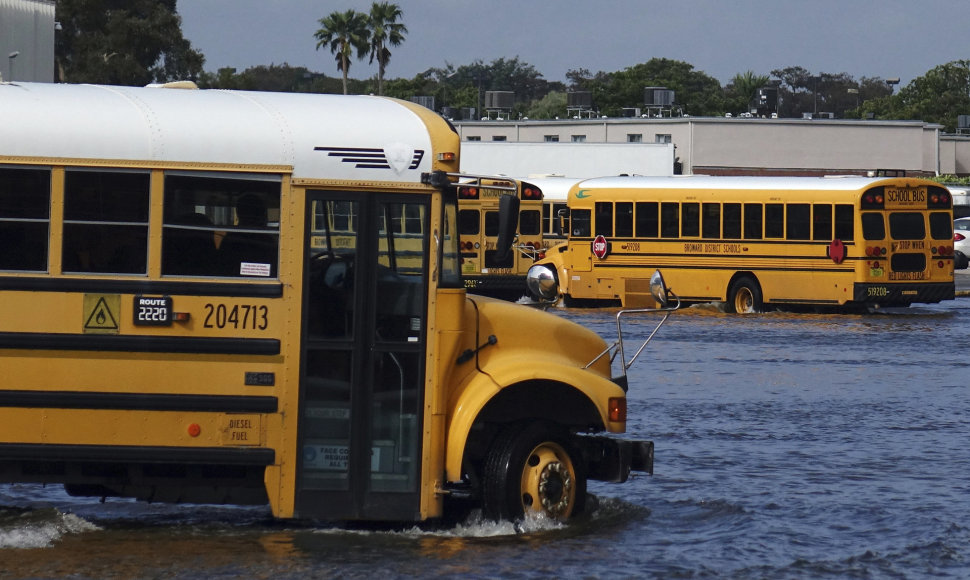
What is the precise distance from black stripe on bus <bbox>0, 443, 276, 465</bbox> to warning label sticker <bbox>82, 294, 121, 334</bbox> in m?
0.59

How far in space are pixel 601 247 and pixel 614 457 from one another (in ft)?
61.7

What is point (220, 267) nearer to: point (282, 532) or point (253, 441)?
point (253, 441)

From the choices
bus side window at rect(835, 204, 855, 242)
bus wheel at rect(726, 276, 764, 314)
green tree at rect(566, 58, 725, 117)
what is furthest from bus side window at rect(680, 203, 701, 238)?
green tree at rect(566, 58, 725, 117)

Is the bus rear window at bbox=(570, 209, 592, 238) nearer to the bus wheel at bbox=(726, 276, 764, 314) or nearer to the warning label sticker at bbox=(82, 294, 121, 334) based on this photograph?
the bus wheel at bbox=(726, 276, 764, 314)

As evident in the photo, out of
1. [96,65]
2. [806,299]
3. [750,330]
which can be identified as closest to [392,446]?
[750,330]

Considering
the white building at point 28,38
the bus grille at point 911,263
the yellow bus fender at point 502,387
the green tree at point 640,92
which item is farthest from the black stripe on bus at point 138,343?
the green tree at point 640,92

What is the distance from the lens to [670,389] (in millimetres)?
15859

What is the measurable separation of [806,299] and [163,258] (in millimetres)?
19327

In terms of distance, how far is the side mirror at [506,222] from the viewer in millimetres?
8234

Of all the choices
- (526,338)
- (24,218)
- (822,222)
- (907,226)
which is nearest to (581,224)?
(822,222)

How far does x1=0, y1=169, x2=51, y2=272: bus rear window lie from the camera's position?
7.82 m

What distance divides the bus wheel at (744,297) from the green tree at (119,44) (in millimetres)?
46319

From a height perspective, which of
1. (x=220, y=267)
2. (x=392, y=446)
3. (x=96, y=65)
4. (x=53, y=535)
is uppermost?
(x=96, y=65)

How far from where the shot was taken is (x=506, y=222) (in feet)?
27.0
